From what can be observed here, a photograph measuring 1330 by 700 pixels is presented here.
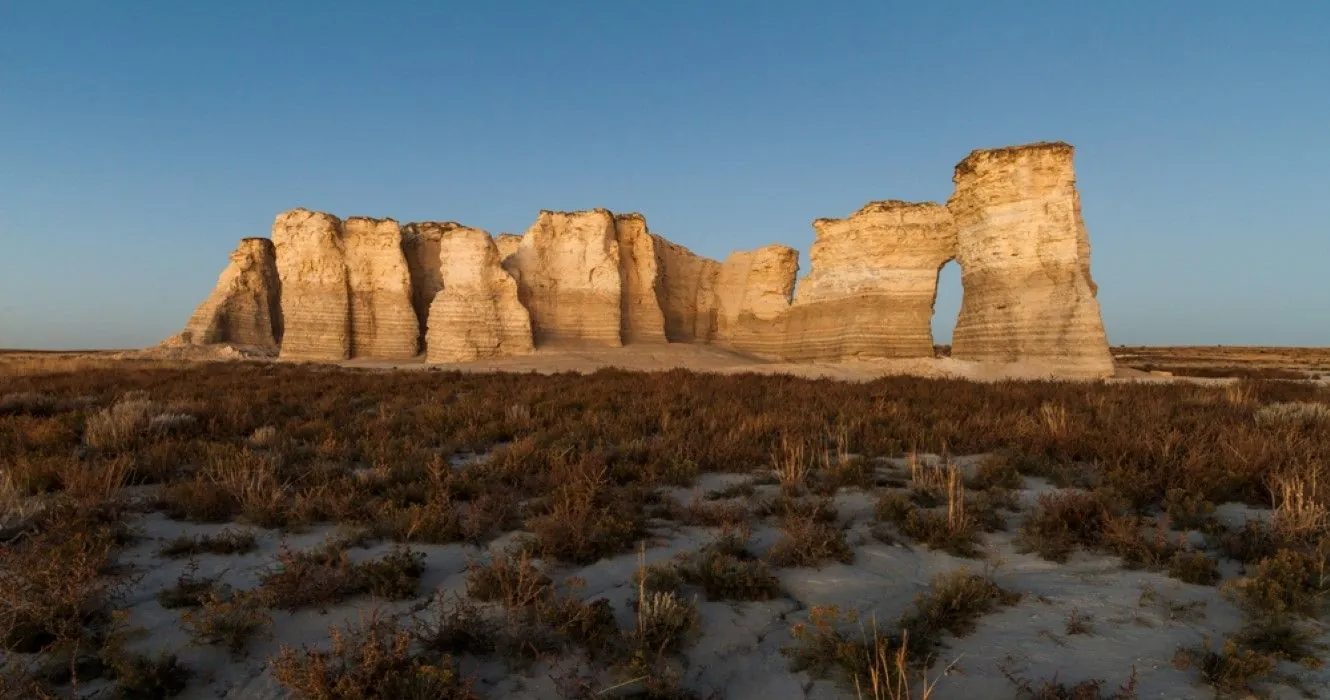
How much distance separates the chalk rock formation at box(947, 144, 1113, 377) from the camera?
2192cm

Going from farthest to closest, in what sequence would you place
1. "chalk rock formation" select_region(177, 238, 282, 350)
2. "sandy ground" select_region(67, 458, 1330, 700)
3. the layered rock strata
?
"chalk rock formation" select_region(177, 238, 282, 350)
the layered rock strata
"sandy ground" select_region(67, 458, 1330, 700)

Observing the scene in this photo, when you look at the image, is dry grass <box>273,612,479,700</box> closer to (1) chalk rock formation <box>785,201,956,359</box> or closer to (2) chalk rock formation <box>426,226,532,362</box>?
(1) chalk rock formation <box>785,201,956,359</box>

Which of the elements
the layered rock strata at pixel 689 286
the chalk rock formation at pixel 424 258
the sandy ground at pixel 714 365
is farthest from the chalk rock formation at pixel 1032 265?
the chalk rock formation at pixel 424 258

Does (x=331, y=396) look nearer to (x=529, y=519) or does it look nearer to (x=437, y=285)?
(x=529, y=519)

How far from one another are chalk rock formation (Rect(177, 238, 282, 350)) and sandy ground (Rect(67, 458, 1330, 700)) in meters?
39.7

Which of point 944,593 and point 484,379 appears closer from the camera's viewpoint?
point 944,593

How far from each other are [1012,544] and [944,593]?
1413 millimetres

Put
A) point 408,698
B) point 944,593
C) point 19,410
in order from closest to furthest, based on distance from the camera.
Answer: point 408,698, point 944,593, point 19,410

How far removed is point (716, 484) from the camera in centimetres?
587

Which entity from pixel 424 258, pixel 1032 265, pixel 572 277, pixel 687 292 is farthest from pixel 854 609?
pixel 687 292

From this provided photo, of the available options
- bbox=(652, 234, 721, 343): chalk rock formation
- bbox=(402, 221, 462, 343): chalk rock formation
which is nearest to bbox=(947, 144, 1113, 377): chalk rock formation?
bbox=(652, 234, 721, 343): chalk rock formation

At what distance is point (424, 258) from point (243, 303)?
1217cm

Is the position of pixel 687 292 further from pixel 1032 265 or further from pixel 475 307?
pixel 1032 265

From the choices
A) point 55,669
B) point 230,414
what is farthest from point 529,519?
point 230,414
